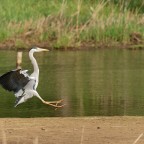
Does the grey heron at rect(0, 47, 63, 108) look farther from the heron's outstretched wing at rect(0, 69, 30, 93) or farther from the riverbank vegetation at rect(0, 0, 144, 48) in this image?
the riverbank vegetation at rect(0, 0, 144, 48)

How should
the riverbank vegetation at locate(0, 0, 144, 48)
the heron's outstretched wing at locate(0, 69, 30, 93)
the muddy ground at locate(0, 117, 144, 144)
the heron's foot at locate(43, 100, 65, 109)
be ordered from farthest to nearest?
1. the riverbank vegetation at locate(0, 0, 144, 48)
2. the heron's foot at locate(43, 100, 65, 109)
3. the heron's outstretched wing at locate(0, 69, 30, 93)
4. the muddy ground at locate(0, 117, 144, 144)

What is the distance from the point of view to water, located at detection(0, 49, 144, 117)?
12328mm

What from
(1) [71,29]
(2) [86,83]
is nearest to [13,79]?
(2) [86,83]

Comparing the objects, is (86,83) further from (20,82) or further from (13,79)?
(13,79)

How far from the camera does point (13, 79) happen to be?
1076 cm

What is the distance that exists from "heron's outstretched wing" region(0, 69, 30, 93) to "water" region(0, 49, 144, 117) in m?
0.88

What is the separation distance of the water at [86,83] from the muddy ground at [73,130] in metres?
1.24

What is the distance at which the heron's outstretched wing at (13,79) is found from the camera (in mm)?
10672

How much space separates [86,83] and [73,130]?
268 inches

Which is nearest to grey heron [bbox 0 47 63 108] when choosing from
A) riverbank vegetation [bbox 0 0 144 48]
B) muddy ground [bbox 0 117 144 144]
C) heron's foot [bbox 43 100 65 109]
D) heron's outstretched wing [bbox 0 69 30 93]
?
heron's outstretched wing [bbox 0 69 30 93]

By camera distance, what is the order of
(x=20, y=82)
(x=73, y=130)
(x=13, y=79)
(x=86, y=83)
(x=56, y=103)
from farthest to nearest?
(x=86, y=83) < (x=56, y=103) < (x=20, y=82) < (x=13, y=79) < (x=73, y=130)

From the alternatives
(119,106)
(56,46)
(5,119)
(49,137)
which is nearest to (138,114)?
(119,106)

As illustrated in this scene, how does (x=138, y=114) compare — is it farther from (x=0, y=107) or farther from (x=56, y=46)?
(x=56, y=46)

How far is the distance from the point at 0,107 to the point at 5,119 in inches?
80.0
